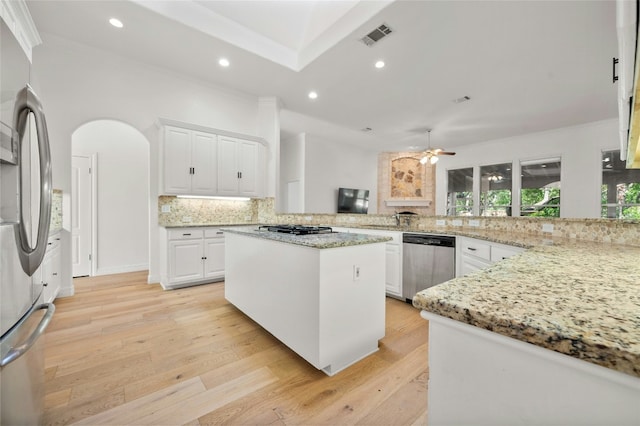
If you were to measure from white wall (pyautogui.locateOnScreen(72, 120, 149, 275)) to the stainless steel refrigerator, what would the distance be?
146 inches

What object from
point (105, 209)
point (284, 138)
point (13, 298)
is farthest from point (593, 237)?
point (284, 138)

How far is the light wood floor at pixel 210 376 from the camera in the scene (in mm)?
1406

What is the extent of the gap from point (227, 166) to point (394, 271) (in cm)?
303

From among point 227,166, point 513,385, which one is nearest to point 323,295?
point 513,385

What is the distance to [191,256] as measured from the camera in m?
3.70

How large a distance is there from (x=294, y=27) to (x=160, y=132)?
7.74ft

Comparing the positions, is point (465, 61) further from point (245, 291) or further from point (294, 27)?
point (245, 291)

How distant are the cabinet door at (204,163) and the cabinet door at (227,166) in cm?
8

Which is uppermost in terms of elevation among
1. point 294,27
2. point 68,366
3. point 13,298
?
point 294,27

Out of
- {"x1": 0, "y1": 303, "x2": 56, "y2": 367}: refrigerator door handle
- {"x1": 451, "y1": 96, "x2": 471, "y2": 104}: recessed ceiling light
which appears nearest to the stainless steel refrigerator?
{"x1": 0, "y1": 303, "x2": 56, "y2": 367}: refrigerator door handle

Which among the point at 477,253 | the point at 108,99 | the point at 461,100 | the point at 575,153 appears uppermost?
the point at 461,100

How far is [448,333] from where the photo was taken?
22.5 inches

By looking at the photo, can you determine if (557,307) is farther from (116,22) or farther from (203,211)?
(203,211)

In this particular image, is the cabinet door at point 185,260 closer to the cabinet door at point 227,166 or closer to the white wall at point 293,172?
the cabinet door at point 227,166
